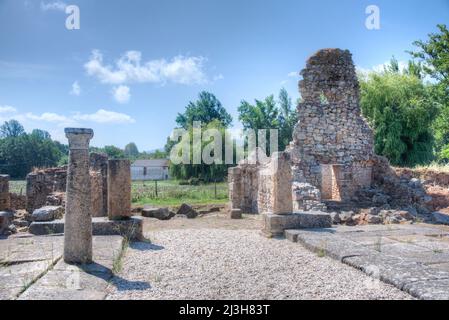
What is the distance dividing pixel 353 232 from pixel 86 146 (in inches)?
222

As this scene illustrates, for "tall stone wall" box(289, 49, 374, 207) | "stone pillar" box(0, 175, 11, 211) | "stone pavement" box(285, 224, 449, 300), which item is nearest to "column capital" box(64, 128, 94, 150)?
"stone pavement" box(285, 224, 449, 300)

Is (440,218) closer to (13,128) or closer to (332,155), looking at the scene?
(332,155)

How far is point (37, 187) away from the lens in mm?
15969

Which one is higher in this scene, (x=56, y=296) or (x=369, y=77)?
(x=369, y=77)

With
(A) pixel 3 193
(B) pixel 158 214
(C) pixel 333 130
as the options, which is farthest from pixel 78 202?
(C) pixel 333 130

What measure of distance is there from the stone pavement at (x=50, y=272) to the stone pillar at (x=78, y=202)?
21 cm

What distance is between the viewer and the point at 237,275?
5.52 meters

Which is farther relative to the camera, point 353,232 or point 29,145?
point 29,145

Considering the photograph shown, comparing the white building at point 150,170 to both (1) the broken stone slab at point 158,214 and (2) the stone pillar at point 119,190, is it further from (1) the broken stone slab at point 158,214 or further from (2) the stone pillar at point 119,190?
(2) the stone pillar at point 119,190

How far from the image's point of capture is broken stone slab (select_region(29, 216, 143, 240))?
7.73 meters

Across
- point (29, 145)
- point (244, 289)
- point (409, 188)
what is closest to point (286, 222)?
point (244, 289)

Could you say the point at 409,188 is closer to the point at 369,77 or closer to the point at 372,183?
the point at 372,183
